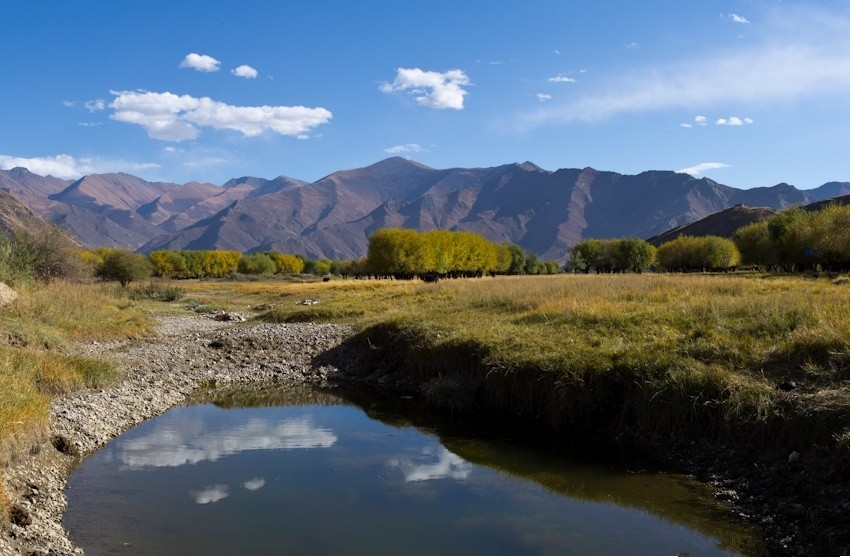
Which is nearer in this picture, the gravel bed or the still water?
the still water

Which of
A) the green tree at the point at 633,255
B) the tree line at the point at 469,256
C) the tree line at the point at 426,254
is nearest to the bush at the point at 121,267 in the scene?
the tree line at the point at 469,256

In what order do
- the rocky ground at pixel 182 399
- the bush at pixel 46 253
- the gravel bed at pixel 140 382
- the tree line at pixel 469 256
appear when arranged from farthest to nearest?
the tree line at pixel 469 256 → the bush at pixel 46 253 → the gravel bed at pixel 140 382 → the rocky ground at pixel 182 399

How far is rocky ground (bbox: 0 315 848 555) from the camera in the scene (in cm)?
993

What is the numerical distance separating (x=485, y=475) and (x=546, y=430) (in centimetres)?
345

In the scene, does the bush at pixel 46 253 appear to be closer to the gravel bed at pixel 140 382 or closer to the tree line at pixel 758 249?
the gravel bed at pixel 140 382

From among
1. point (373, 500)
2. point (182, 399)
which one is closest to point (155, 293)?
point (182, 399)

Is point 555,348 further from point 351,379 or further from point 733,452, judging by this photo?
point 351,379

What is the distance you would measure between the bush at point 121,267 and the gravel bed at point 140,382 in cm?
4236

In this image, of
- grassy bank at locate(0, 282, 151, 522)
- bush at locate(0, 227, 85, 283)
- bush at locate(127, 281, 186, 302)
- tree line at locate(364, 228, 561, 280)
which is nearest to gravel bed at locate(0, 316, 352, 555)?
grassy bank at locate(0, 282, 151, 522)

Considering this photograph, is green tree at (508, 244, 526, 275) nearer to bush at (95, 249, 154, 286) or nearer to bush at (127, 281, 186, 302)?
bush at (95, 249, 154, 286)

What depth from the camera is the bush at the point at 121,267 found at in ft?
259

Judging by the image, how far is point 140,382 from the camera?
21.8 metres

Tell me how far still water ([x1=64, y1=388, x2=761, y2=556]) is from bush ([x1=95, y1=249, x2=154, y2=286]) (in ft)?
224

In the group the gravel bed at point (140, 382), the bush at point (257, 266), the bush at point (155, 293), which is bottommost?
the gravel bed at point (140, 382)
